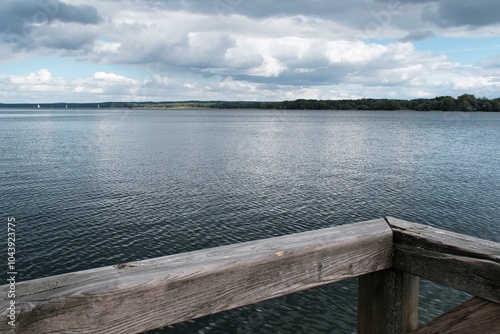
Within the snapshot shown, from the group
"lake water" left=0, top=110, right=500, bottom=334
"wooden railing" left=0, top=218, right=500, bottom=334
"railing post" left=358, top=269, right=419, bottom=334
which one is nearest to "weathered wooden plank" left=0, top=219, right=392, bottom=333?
"wooden railing" left=0, top=218, right=500, bottom=334

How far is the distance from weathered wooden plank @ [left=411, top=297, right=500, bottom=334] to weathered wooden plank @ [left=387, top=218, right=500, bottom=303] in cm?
5

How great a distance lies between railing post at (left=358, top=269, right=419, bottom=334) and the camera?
2.53 m

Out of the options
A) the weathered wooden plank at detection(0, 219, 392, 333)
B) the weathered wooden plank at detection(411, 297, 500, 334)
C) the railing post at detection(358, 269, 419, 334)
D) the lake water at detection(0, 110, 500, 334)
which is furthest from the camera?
the lake water at detection(0, 110, 500, 334)

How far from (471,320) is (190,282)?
1.40m

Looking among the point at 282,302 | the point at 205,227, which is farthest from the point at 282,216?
the point at 282,302

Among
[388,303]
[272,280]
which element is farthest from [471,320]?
[272,280]

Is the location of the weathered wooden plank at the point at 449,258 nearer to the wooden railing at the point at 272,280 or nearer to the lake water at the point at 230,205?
the wooden railing at the point at 272,280

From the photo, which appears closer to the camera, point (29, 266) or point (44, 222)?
point (29, 266)

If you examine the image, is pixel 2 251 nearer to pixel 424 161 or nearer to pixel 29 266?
pixel 29 266

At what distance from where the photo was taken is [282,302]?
12.6 metres

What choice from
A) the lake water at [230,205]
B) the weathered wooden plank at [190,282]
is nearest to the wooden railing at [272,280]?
the weathered wooden plank at [190,282]

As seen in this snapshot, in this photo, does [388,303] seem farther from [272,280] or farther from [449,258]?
[272,280]

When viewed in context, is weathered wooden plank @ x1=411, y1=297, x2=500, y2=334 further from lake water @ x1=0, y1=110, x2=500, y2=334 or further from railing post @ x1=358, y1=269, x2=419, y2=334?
lake water @ x1=0, y1=110, x2=500, y2=334

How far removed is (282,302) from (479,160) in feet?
136
